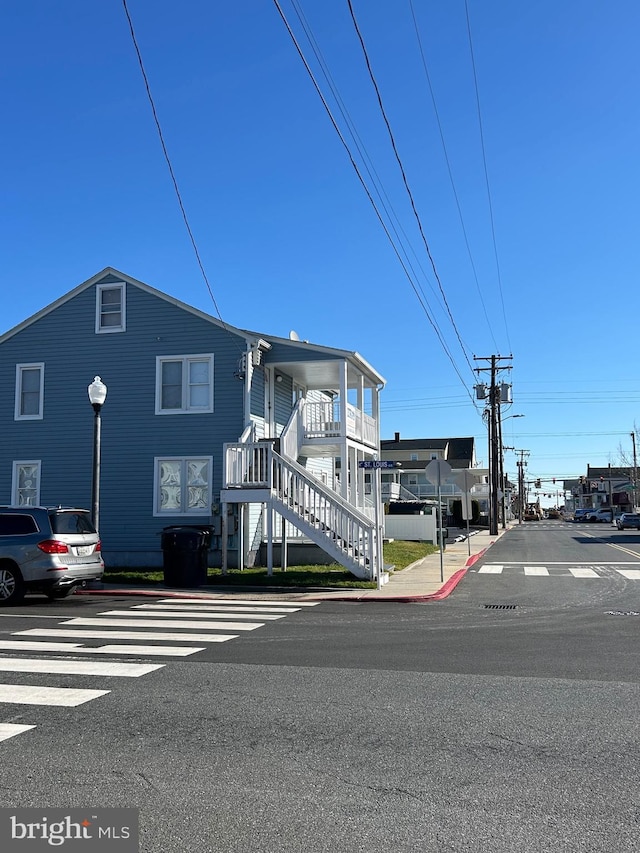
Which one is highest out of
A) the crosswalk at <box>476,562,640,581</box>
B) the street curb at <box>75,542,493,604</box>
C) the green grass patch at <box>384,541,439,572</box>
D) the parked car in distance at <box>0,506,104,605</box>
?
the parked car in distance at <box>0,506,104,605</box>

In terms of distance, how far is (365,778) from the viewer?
5078 mm

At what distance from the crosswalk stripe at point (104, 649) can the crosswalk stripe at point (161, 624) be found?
5.70ft

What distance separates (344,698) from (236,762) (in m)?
1.96

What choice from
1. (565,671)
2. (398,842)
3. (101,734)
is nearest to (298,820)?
(398,842)

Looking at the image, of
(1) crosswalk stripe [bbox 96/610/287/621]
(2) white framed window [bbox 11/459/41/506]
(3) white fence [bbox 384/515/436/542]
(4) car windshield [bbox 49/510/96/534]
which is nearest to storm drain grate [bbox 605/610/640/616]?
(1) crosswalk stripe [bbox 96/610/287/621]

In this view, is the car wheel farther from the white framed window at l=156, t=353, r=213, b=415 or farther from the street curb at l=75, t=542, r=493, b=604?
the white framed window at l=156, t=353, r=213, b=415

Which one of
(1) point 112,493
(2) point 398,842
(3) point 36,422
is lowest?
(2) point 398,842

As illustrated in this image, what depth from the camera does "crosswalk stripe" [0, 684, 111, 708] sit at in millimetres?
7137

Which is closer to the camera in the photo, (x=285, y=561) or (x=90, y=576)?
(x=90, y=576)

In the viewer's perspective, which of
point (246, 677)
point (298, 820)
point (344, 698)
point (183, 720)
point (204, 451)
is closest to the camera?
point (298, 820)

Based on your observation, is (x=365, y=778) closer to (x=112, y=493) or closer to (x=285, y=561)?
(x=285, y=561)

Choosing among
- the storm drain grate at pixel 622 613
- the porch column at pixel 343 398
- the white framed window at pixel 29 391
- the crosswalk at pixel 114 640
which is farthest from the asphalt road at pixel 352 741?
the white framed window at pixel 29 391

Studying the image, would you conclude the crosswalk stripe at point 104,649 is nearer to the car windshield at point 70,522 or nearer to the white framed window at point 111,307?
the car windshield at point 70,522

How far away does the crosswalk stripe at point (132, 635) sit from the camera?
34.7ft
